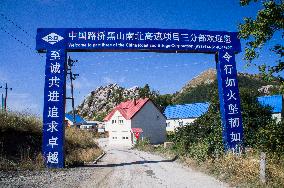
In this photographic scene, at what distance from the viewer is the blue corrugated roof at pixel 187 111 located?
2675 inches

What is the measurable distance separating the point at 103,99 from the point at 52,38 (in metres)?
125

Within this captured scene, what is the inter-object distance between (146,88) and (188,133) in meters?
95.8

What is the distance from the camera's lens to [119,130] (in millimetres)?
57969

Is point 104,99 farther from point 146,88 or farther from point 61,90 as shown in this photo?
point 61,90

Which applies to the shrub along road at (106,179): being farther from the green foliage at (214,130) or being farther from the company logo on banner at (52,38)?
the company logo on banner at (52,38)

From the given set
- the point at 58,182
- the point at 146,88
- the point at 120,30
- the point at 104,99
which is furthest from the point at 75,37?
the point at 104,99

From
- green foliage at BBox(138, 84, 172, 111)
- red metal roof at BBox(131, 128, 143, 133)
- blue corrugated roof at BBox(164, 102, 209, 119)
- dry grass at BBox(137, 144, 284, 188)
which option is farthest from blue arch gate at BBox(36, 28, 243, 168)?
green foliage at BBox(138, 84, 172, 111)

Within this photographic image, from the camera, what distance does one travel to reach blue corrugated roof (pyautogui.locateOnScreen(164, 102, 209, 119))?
67938mm

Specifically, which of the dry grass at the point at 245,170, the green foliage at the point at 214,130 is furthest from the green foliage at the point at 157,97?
the dry grass at the point at 245,170

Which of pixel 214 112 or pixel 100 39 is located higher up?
pixel 100 39

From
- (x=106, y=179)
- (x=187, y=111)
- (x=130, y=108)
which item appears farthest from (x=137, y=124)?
(x=106, y=179)

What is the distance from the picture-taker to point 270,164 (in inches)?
460

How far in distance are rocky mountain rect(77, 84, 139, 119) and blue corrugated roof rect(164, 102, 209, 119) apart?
61609mm

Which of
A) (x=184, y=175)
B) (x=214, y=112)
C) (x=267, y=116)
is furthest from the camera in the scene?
(x=214, y=112)
